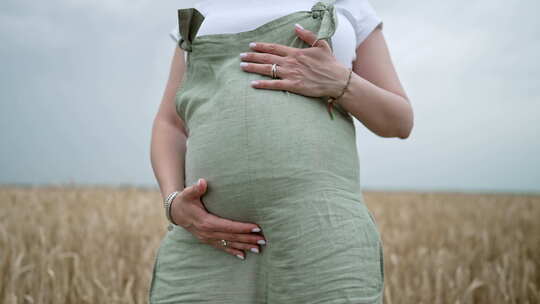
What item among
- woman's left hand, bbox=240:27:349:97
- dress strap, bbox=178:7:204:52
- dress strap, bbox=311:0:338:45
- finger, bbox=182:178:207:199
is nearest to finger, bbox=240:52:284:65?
woman's left hand, bbox=240:27:349:97

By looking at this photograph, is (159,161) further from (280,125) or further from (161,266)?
(280,125)

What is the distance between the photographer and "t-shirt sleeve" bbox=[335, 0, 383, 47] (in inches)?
50.6

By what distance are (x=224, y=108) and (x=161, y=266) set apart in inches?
19.1

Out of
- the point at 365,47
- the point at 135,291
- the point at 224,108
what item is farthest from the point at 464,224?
the point at 224,108

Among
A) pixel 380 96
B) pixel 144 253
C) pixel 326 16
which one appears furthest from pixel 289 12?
pixel 144 253

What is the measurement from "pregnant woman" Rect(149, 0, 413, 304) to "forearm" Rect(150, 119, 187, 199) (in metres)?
0.09

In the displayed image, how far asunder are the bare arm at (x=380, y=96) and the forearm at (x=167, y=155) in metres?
0.54

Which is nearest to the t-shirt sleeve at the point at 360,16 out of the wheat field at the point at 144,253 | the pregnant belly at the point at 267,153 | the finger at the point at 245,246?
the pregnant belly at the point at 267,153

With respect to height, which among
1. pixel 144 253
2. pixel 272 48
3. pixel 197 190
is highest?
pixel 272 48

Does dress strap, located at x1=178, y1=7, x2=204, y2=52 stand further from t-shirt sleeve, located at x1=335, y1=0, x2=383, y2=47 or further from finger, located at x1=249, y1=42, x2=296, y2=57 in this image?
t-shirt sleeve, located at x1=335, y1=0, x2=383, y2=47

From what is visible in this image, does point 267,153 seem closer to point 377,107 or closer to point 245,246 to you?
point 245,246

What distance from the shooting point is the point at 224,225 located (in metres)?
1.13

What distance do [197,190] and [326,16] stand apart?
0.54 m

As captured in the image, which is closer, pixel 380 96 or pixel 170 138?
A: pixel 380 96
